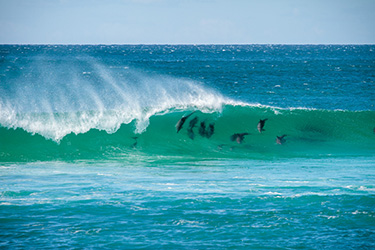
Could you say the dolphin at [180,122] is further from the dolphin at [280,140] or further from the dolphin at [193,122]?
the dolphin at [280,140]

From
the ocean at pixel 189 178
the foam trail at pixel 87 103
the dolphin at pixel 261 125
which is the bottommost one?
the ocean at pixel 189 178

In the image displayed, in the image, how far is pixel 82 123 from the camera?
15344mm

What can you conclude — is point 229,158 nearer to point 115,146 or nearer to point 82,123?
point 115,146

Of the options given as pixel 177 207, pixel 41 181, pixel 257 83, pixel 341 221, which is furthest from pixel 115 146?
pixel 257 83

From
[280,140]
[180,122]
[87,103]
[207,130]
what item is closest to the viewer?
[280,140]

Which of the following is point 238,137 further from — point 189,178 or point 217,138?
point 189,178

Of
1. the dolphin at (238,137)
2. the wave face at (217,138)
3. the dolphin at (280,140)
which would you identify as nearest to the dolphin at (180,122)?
the wave face at (217,138)

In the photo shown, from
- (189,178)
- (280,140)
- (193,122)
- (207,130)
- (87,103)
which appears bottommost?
(189,178)

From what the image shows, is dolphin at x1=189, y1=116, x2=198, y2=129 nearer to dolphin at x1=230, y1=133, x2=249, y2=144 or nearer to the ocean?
the ocean

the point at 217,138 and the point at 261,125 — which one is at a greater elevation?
the point at 261,125

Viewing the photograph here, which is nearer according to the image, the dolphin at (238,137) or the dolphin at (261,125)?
the dolphin at (238,137)

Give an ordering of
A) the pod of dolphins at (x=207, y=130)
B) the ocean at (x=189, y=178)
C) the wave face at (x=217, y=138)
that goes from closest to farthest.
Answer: the ocean at (x=189, y=178), the wave face at (x=217, y=138), the pod of dolphins at (x=207, y=130)

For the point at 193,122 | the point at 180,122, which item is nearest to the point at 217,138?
the point at 193,122

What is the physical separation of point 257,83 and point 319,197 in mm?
34255
